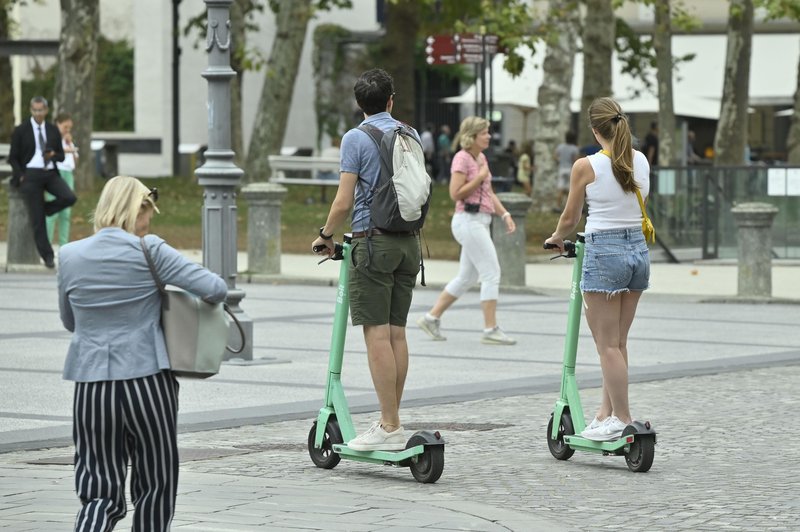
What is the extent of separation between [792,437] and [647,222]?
5.32 ft

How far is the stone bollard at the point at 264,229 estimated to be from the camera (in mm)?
21078

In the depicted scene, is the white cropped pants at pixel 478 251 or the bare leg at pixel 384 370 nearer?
the bare leg at pixel 384 370

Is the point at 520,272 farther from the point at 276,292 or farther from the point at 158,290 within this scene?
the point at 158,290

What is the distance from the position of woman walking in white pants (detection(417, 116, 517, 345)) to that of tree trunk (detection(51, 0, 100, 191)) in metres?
23.2

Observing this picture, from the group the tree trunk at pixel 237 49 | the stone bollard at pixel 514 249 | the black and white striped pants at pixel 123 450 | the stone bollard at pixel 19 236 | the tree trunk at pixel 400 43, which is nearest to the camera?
the black and white striped pants at pixel 123 450

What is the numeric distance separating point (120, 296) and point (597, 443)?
3.38 m

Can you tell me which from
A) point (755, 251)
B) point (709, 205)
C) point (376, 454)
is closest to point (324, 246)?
point (376, 454)

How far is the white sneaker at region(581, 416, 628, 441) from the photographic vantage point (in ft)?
28.2

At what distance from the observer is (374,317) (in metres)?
8.30

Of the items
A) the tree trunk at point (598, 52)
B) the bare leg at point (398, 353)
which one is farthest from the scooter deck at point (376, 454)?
the tree trunk at point (598, 52)

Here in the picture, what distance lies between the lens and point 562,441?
8812mm

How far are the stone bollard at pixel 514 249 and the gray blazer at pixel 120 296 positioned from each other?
13858mm

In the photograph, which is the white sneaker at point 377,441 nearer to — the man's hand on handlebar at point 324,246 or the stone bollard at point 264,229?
the man's hand on handlebar at point 324,246

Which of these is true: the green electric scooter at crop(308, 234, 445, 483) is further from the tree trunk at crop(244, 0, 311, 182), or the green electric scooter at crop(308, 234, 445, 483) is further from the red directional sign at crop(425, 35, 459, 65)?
the tree trunk at crop(244, 0, 311, 182)
